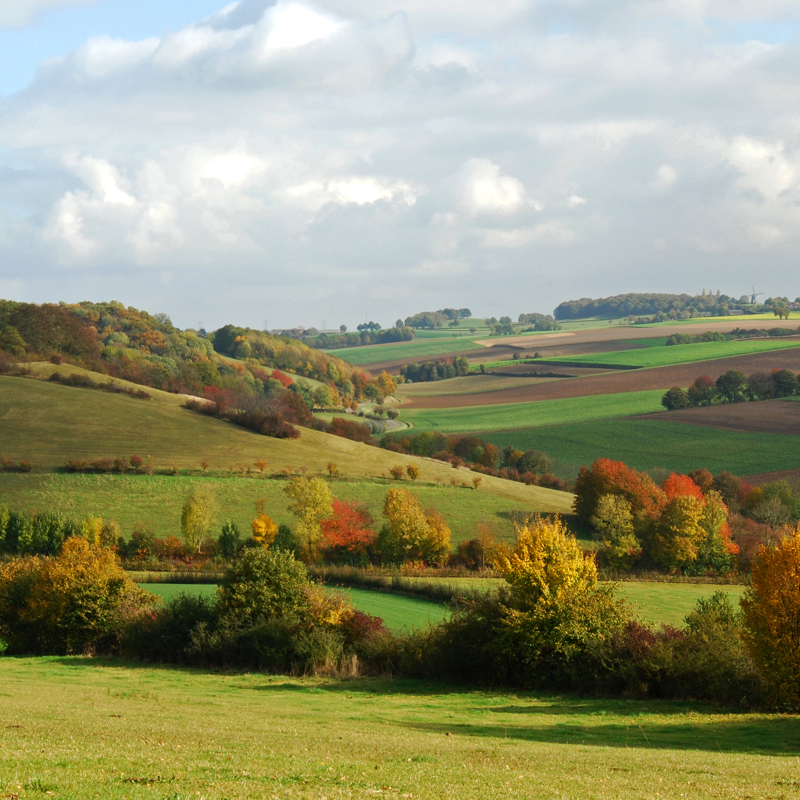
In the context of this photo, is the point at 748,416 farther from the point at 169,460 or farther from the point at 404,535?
the point at 169,460

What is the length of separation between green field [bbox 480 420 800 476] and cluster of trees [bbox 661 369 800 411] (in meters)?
18.7

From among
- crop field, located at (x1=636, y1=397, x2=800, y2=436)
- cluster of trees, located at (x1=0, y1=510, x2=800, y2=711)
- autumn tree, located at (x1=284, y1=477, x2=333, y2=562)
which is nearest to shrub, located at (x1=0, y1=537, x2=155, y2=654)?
cluster of trees, located at (x1=0, y1=510, x2=800, y2=711)

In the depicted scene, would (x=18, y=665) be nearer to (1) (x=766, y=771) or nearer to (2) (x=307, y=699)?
A: (2) (x=307, y=699)

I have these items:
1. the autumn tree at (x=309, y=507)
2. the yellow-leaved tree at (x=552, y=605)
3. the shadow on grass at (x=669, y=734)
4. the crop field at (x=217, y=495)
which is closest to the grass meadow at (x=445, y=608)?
the yellow-leaved tree at (x=552, y=605)

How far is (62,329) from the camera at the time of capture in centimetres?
14088

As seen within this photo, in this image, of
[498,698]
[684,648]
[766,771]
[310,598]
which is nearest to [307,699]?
[498,698]

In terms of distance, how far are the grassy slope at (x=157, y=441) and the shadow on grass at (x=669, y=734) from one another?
65.5m

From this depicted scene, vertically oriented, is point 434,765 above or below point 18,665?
above

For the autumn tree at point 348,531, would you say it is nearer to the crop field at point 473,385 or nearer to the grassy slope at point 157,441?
the grassy slope at point 157,441

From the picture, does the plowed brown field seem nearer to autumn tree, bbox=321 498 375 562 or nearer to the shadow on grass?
autumn tree, bbox=321 498 375 562

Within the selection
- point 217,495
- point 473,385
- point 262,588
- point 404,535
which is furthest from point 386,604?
point 473,385

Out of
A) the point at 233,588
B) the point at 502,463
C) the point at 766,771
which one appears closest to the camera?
the point at 766,771

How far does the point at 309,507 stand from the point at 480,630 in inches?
1831

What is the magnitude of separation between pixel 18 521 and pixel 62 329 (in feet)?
234
